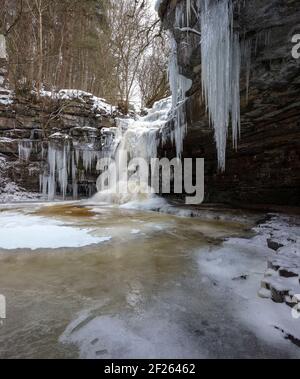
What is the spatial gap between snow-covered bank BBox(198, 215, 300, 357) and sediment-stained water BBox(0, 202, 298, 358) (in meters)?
0.05

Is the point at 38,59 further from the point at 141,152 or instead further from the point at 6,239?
the point at 6,239

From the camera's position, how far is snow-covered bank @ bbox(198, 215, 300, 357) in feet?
4.47

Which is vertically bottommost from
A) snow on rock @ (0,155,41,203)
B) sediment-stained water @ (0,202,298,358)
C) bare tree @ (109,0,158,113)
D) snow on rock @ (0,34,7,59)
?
sediment-stained water @ (0,202,298,358)

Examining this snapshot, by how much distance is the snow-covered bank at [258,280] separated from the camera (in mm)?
1362

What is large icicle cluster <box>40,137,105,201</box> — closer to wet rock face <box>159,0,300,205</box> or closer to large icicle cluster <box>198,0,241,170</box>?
wet rock face <box>159,0,300,205</box>

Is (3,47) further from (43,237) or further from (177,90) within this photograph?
(43,237)

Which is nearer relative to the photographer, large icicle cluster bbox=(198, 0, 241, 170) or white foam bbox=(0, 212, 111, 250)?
white foam bbox=(0, 212, 111, 250)

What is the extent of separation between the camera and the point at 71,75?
599 inches

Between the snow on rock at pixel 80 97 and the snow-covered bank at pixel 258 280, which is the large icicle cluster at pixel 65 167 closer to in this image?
the snow on rock at pixel 80 97

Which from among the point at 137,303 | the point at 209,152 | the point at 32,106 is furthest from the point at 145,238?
Result: the point at 32,106

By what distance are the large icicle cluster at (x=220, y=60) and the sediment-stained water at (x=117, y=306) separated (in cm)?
276

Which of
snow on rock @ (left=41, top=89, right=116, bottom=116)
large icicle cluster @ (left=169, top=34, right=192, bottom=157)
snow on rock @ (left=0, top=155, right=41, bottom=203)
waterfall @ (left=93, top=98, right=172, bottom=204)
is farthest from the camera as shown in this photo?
snow on rock @ (left=41, top=89, right=116, bottom=116)

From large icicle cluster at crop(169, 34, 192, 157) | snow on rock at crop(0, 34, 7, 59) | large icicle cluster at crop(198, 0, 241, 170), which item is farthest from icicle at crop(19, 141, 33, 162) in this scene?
large icicle cluster at crop(198, 0, 241, 170)
